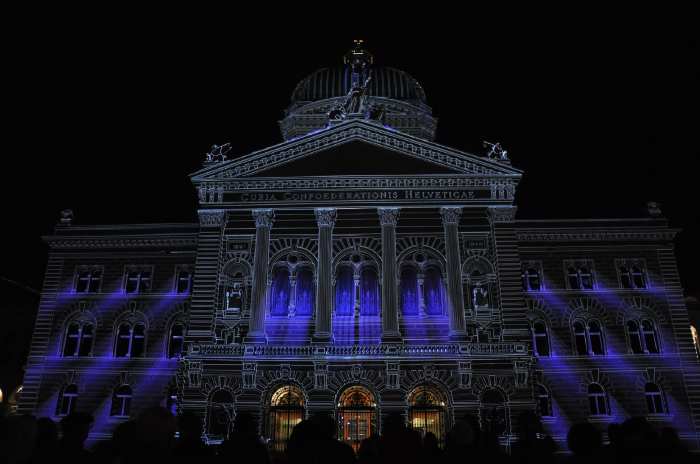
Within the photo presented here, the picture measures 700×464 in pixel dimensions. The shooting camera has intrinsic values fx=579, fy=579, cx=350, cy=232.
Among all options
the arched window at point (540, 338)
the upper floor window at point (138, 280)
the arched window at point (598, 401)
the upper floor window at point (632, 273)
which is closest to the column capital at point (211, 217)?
the upper floor window at point (138, 280)

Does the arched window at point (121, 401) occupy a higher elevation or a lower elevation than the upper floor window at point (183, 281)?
lower

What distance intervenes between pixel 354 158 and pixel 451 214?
267 inches

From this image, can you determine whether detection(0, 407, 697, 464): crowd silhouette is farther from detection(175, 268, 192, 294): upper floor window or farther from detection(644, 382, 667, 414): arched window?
detection(175, 268, 192, 294): upper floor window

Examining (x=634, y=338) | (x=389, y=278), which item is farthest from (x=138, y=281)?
(x=634, y=338)

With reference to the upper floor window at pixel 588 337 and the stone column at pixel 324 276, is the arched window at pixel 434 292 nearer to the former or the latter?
the stone column at pixel 324 276

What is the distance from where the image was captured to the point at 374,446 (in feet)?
34.1

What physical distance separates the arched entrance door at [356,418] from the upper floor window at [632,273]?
718 inches

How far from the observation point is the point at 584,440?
7246mm

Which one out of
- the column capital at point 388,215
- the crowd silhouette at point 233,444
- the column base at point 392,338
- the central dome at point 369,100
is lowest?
the crowd silhouette at point 233,444

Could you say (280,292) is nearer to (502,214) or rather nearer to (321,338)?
(321,338)

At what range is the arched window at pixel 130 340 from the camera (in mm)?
36250

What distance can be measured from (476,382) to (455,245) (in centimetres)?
774

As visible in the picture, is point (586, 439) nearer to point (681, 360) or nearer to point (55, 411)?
point (681, 360)

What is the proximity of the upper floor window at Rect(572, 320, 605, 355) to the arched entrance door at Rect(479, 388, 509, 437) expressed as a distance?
26.5 ft
